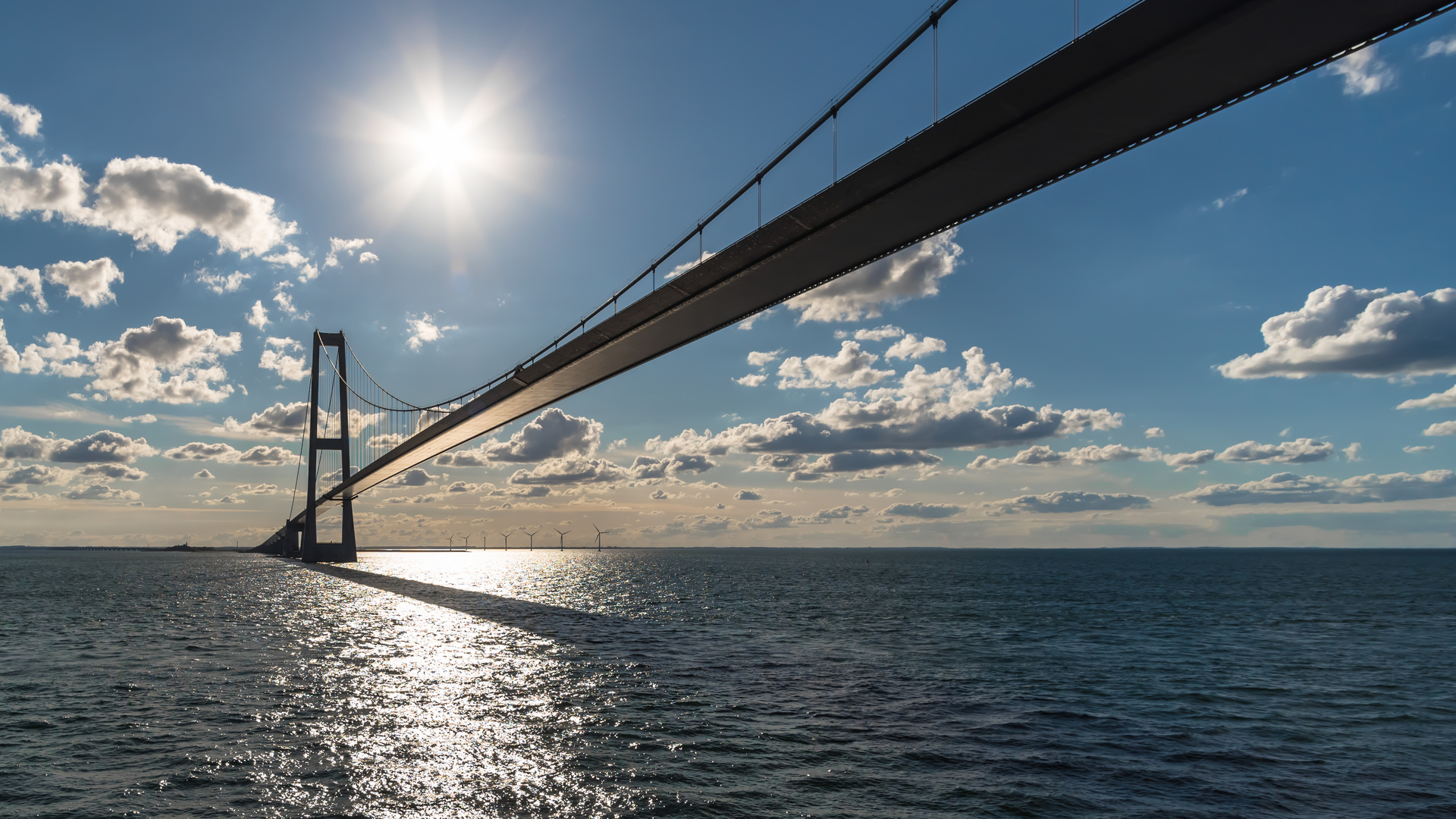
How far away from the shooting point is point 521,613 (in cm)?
4366

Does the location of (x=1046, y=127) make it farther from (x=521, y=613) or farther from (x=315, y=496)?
(x=315, y=496)

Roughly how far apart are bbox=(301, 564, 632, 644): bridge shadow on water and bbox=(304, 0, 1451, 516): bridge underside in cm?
1555

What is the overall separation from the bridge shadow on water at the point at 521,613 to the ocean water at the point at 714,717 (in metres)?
0.46

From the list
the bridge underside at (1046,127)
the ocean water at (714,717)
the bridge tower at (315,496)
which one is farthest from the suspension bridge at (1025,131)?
the bridge tower at (315,496)

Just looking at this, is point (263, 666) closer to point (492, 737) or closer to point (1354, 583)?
point (492, 737)

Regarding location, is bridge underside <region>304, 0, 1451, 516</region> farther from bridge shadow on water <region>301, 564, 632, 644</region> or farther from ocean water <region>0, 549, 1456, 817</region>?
bridge shadow on water <region>301, 564, 632, 644</region>

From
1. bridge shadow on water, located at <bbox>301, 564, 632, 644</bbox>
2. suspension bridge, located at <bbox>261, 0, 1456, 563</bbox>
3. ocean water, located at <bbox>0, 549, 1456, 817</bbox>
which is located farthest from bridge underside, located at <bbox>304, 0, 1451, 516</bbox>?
bridge shadow on water, located at <bbox>301, 564, 632, 644</bbox>

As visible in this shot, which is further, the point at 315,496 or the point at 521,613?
the point at 315,496

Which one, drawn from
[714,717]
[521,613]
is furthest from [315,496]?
[714,717]

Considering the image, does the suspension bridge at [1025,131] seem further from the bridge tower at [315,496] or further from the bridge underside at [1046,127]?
the bridge tower at [315,496]

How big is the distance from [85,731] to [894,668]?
20.8m

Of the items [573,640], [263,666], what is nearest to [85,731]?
[263,666]

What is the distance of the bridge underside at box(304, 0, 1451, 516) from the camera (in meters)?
15.4

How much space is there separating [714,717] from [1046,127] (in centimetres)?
1678
